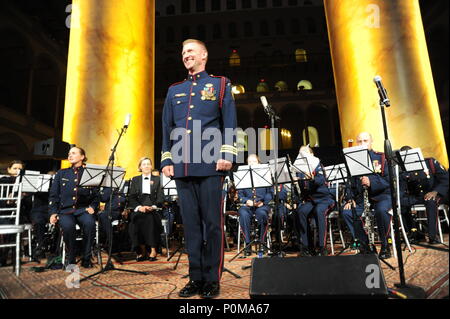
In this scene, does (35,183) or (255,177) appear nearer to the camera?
(255,177)

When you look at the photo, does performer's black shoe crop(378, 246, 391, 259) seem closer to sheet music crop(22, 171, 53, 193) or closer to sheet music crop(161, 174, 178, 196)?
sheet music crop(161, 174, 178, 196)

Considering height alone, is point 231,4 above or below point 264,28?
above

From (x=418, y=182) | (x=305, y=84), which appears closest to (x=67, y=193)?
(x=418, y=182)

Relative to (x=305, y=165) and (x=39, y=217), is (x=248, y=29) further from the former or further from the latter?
(x=305, y=165)

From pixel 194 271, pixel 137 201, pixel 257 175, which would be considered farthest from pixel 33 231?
pixel 194 271

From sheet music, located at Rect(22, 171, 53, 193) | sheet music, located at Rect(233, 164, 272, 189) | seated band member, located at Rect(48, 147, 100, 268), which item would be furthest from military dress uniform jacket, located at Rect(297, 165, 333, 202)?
sheet music, located at Rect(22, 171, 53, 193)

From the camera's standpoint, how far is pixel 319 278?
2.14 m

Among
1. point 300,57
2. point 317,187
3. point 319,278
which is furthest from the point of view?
point 300,57

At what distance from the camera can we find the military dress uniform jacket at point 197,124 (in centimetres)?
263

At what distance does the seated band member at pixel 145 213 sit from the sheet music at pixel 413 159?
165 inches

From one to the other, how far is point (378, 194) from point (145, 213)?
13.0ft

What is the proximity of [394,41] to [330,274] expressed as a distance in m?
4.91

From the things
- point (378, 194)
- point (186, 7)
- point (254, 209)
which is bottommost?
point (254, 209)
